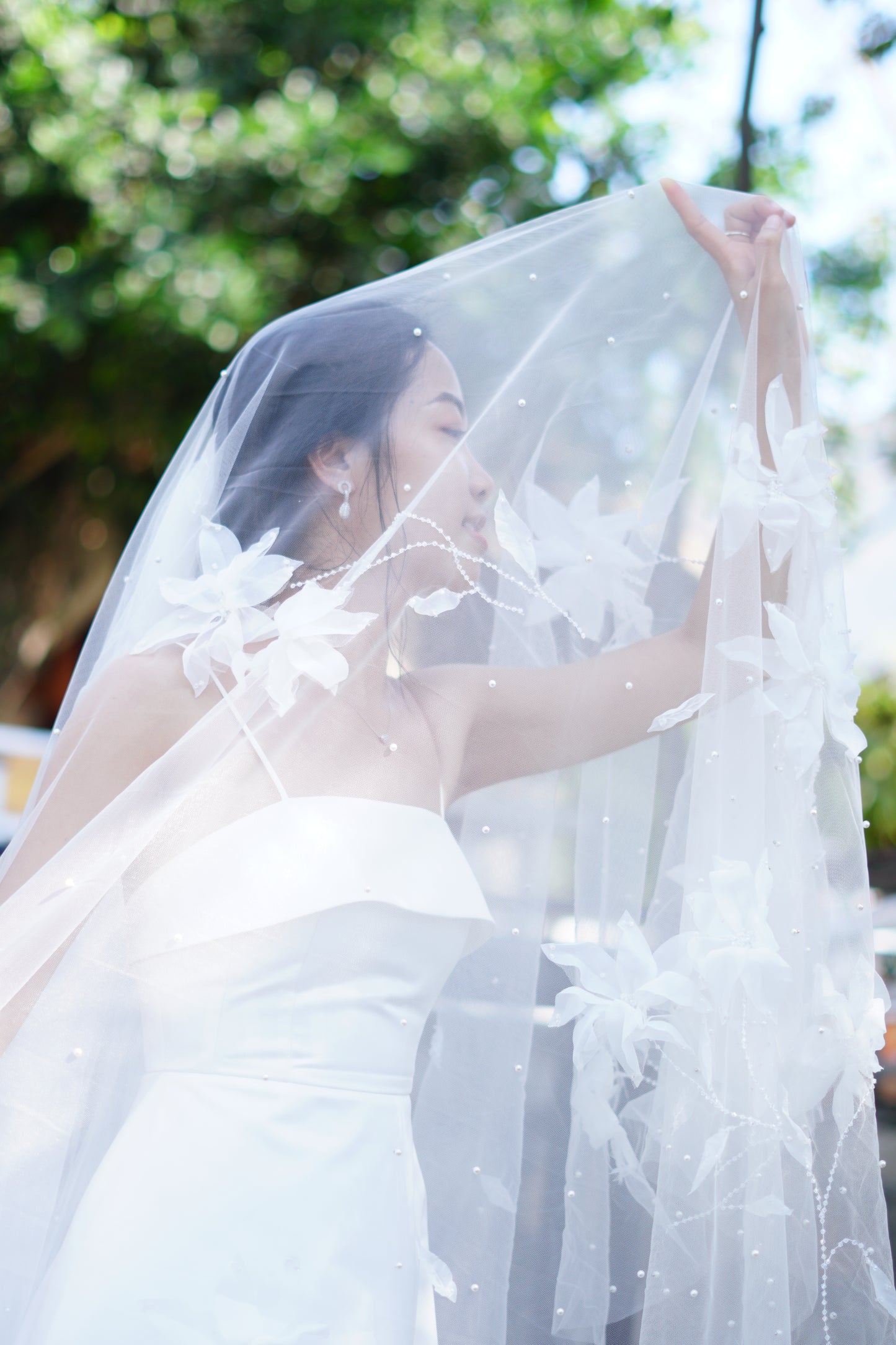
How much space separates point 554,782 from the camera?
1492mm

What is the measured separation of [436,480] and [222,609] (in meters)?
0.30

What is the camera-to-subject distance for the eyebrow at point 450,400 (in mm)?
1458

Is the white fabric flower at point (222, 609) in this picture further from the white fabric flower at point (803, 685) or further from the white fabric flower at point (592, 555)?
the white fabric flower at point (803, 685)

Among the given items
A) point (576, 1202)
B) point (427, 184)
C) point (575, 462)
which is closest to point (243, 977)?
point (576, 1202)

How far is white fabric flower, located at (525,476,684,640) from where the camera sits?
1.56 meters

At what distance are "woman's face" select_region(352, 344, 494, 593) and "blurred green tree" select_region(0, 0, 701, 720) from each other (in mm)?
4056

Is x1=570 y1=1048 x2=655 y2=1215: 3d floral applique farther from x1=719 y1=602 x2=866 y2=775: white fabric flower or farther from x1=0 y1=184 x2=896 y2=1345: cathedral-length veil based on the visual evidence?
x1=719 y1=602 x2=866 y2=775: white fabric flower

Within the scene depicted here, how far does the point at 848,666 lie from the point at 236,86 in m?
4.78

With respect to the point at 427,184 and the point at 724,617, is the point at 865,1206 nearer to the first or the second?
the point at 724,617

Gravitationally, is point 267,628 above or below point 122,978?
above

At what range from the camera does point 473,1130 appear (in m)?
1.33

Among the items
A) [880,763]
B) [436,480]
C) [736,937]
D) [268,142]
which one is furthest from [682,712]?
[880,763]

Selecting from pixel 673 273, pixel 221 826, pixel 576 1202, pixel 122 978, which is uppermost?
pixel 673 273

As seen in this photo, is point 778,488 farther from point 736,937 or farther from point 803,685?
point 736,937
